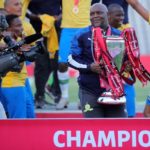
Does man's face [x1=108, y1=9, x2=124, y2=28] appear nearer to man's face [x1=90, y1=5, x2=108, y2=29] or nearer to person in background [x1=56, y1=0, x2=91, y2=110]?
man's face [x1=90, y1=5, x2=108, y2=29]

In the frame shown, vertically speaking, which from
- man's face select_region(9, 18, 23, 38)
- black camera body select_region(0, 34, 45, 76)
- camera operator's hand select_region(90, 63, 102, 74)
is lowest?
camera operator's hand select_region(90, 63, 102, 74)

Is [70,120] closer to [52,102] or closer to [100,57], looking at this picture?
[100,57]

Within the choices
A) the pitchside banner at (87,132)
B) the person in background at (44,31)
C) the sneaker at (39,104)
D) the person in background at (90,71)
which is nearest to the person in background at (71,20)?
the person in background at (44,31)

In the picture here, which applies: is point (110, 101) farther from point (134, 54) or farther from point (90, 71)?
point (134, 54)

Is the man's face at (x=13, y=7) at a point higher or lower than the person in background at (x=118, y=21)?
higher

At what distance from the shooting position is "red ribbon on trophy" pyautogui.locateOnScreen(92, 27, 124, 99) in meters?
8.32

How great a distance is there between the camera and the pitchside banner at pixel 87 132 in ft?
22.3

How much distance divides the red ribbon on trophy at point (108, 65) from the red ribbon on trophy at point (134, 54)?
0.70 ft

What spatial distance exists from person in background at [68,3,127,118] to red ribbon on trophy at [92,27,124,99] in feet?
0.69

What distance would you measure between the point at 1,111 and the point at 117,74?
125 centimetres

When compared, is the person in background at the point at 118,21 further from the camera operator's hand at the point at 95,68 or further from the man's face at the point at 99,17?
the camera operator's hand at the point at 95,68

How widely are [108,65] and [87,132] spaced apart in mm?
1613

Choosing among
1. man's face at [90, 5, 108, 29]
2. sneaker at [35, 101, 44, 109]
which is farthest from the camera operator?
sneaker at [35, 101, 44, 109]

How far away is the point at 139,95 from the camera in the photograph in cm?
1367
